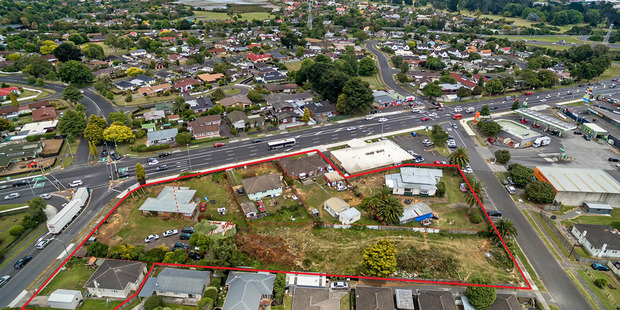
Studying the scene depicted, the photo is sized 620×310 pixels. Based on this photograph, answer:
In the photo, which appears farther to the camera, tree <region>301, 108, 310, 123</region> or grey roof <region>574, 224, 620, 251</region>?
tree <region>301, 108, 310, 123</region>

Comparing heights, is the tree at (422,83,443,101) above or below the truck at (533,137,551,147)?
above

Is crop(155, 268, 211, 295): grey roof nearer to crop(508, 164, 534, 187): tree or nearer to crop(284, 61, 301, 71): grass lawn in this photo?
crop(508, 164, 534, 187): tree

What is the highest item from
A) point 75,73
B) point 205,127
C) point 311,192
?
point 75,73

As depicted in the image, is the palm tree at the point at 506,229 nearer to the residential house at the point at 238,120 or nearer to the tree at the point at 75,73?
the residential house at the point at 238,120

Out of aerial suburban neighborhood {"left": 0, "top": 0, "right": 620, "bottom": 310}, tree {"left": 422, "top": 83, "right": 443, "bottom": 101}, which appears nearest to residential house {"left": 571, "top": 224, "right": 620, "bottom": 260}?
aerial suburban neighborhood {"left": 0, "top": 0, "right": 620, "bottom": 310}

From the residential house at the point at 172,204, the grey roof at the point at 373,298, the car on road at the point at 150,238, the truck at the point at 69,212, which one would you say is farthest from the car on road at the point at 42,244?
the grey roof at the point at 373,298

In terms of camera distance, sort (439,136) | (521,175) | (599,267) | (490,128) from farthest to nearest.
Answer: (490,128) < (439,136) < (521,175) < (599,267)

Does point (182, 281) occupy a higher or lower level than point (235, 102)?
lower

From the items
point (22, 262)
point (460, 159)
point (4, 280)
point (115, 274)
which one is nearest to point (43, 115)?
point (22, 262)

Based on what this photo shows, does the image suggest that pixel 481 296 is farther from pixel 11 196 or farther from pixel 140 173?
pixel 11 196
